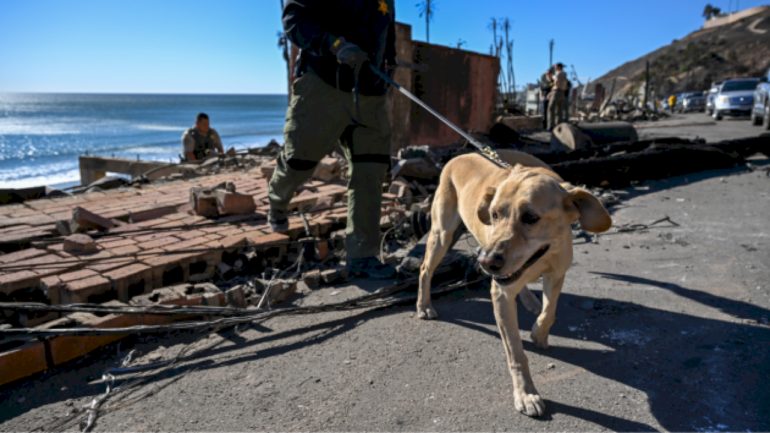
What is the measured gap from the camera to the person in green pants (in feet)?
11.1

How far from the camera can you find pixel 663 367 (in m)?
2.21

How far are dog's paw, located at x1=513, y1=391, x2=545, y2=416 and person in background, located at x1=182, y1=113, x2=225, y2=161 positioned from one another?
8.57 m

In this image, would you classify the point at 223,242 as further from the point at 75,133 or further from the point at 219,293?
the point at 75,133

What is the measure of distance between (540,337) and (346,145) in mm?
2140

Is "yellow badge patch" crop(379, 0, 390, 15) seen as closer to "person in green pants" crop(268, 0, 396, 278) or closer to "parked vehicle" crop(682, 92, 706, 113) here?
"person in green pants" crop(268, 0, 396, 278)

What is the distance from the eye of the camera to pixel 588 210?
1974 millimetres

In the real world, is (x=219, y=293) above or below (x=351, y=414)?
above

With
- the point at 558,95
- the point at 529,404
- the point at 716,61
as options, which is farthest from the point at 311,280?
the point at 716,61

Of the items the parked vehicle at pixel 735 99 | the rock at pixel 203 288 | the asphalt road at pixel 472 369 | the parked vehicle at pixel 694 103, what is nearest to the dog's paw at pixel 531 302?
the asphalt road at pixel 472 369

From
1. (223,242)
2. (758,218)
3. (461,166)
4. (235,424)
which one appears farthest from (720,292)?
(223,242)

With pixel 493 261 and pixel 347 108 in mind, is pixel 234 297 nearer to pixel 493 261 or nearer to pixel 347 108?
pixel 347 108

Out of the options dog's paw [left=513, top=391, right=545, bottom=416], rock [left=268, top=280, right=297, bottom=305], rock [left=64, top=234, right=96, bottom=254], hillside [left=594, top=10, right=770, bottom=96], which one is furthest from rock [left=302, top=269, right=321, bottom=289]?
hillside [left=594, top=10, right=770, bottom=96]

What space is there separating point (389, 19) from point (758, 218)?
423cm

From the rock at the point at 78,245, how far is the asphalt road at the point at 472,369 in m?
1.36
